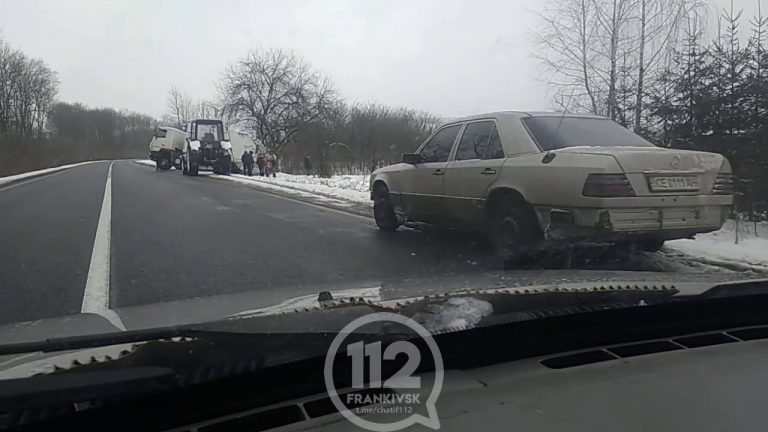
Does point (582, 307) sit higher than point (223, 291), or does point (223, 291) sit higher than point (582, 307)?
point (582, 307)

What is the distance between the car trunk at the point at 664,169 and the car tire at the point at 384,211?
3880mm

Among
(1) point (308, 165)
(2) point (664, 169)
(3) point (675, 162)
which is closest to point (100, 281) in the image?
(2) point (664, 169)

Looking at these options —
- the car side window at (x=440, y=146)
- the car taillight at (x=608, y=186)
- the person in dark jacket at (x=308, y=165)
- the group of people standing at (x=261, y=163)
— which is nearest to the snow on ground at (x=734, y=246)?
the car taillight at (x=608, y=186)

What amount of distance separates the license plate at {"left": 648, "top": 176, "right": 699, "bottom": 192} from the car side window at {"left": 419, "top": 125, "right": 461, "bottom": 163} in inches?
103

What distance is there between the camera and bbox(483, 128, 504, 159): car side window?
6.59 m

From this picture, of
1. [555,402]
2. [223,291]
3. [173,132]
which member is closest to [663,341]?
[555,402]

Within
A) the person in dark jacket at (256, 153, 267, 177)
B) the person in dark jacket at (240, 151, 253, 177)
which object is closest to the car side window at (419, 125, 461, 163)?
the person in dark jacket at (256, 153, 267, 177)

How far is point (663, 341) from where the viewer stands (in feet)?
8.41

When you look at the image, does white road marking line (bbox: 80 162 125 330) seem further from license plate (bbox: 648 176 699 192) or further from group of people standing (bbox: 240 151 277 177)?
group of people standing (bbox: 240 151 277 177)

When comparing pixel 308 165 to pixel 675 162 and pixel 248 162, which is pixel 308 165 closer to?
pixel 248 162

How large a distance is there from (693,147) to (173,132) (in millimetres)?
35884

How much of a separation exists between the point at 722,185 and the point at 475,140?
251cm

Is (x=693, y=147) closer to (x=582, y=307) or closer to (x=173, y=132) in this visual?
(x=582, y=307)

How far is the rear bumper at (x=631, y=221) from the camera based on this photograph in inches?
217
